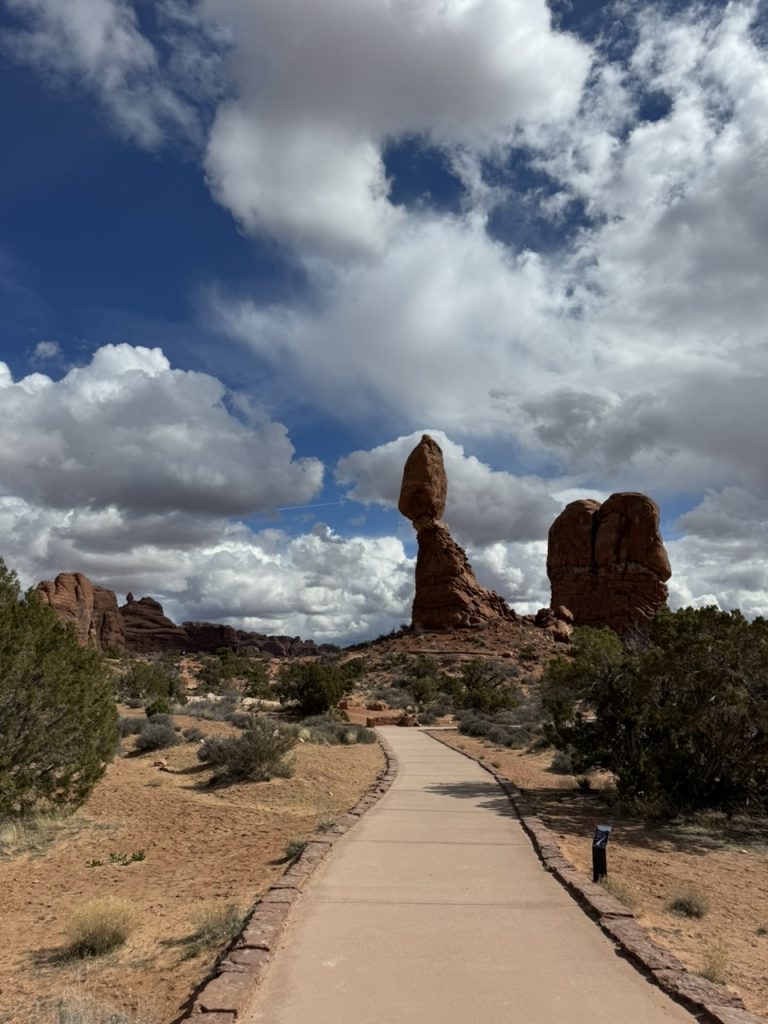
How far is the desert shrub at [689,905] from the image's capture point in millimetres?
7836

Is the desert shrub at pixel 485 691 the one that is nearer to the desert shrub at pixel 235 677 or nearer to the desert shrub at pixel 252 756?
the desert shrub at pixel 235 677

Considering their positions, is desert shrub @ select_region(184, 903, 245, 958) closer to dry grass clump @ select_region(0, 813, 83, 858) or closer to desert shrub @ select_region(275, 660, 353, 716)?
dry grass clump @ select_region(0, 813, 83, 858)

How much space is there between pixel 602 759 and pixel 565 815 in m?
1.92

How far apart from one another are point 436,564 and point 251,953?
68448 millimetres

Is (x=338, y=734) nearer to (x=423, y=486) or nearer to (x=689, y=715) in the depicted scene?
(x=689, y=715)

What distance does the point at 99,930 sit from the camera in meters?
6.72

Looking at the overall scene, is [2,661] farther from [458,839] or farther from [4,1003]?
[458,839]

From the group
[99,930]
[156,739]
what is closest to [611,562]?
[156,739]

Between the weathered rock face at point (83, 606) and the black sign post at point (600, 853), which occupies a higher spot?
the weathered rock face at point (83, 606)

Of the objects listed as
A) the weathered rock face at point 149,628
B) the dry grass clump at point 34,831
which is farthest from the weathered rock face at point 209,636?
the dry grass clump at point 34,831

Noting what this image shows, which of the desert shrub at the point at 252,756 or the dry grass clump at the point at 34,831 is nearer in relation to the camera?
the dry grass clump at the point at 34,831

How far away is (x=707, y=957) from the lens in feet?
20.7

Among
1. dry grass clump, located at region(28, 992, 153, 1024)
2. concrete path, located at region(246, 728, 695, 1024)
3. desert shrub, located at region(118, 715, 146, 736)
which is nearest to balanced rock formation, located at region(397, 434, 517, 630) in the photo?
desert shrub, located at region(118, 715, 146, 736)

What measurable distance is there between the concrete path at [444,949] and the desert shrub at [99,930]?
1604 millimetres
